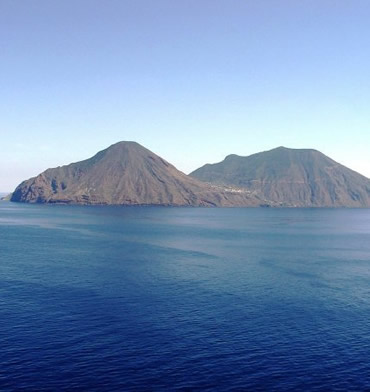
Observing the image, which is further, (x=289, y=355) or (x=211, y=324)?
(x=211, y=324)

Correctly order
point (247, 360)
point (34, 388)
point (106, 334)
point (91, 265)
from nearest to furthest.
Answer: point (34, 388), point (247, 360), point (106, 334), point (91, 265)

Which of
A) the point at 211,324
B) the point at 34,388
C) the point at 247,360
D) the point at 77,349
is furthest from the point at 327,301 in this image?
the point at 34,388

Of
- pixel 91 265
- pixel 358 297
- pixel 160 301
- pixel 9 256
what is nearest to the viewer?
pixel 160 301

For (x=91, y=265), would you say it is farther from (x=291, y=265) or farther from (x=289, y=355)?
(x=289, y=355)

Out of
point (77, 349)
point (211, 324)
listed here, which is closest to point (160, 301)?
point (211, 324)

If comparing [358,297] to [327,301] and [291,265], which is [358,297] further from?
[291,265]

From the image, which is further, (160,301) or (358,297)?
(358,297)

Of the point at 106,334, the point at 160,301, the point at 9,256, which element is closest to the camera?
the point at 106,334

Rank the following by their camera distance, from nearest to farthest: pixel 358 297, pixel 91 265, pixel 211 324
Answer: pixel 211 324, pixel 358 297, pixel 91 265
